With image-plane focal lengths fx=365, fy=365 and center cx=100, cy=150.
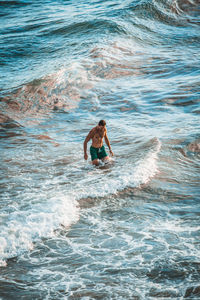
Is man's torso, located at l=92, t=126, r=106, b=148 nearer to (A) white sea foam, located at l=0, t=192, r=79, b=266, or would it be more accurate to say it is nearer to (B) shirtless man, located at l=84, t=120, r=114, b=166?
(B) shirtless man, located at l=84, t=120, r=114, b=166

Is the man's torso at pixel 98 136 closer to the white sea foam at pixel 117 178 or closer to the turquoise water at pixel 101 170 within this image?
the turquoise water at pixel 101 170

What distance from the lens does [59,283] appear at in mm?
5469

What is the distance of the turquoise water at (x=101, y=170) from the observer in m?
Answer: 5.64

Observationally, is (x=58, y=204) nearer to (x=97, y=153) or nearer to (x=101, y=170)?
(x=101, y=170)

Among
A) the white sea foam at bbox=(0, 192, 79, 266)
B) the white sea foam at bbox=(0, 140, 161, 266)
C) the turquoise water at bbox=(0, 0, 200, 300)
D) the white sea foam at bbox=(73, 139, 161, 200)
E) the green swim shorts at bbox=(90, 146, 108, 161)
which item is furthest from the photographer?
the green swim shorts at bbox=(90, 146, 108, 161)

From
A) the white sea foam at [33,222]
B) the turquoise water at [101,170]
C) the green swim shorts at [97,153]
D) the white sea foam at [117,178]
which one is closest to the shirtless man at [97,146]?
the green swim shorts at [97,153]

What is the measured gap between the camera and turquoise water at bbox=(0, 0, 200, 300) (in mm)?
5637

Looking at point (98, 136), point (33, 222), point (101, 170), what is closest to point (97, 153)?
point (98, 136)

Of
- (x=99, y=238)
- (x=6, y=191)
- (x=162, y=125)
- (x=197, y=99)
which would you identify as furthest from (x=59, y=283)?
(x=197, y=99)

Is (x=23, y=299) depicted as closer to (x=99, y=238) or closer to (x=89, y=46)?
(x=99, y=238)

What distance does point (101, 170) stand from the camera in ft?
32.0

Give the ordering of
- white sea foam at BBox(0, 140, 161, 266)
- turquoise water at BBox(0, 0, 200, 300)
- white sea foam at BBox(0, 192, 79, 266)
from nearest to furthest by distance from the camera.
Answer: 1. turquoise water at BBox(0, 0, 200, 300)
2. white sea foam at BBox(0, 192, 79, 266)
3. white sea foam at BBox(0, 140, 161, 266)

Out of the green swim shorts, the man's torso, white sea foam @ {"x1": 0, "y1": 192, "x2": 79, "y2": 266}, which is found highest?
the man's torso

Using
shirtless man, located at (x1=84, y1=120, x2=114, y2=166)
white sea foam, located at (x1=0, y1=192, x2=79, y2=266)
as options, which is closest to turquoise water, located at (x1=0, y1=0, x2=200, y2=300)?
white sea foam, located at (x1=0, y1=192, x2=79, y2=266)
